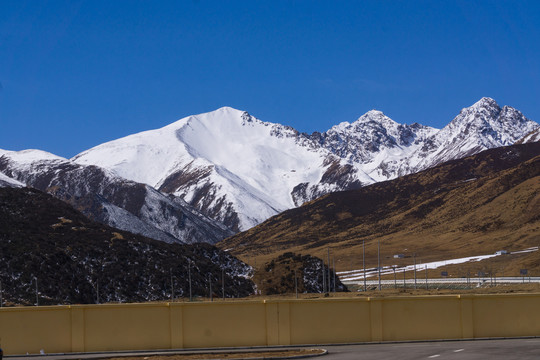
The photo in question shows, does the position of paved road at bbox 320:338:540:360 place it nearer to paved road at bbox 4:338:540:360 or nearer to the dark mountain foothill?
paved road at bbox 4:338:540:360

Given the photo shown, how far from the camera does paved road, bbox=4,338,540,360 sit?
1070 inches

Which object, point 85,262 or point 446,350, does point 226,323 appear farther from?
point 85,262

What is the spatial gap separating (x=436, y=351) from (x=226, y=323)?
821 centimetres

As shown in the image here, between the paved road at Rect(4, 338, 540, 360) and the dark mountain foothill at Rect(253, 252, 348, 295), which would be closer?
the paved road at Rect(4, 338, 540, 360)

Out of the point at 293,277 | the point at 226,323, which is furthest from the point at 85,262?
the point at 226,323

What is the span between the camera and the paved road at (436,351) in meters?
27.2

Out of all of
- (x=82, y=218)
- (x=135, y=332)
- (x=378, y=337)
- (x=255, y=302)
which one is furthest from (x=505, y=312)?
(x=82, y=218)

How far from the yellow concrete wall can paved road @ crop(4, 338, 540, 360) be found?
0.68 meters

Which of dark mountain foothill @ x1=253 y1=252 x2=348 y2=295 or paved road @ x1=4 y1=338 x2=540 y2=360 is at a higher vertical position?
dark mountain foothill @ x1=253 y1=252 x2=348 y2=295

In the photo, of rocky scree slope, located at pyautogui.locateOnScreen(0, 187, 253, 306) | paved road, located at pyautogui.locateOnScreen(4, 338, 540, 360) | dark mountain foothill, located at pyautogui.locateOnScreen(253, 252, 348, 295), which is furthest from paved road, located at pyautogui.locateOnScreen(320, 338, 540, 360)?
dark mountain foothill, located at pyautogui.locateOnScreen(253, 252, 348, 295)

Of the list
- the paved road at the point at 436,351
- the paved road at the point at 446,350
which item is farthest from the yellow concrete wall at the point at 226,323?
the paved road at the point at 446,350

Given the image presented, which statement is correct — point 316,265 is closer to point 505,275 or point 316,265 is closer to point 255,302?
point 505,275

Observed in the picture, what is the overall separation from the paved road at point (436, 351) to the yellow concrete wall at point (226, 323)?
0.68m

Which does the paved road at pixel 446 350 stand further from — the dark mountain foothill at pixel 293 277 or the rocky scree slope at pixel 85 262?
the dark mountain foothill at pixel 293 277
